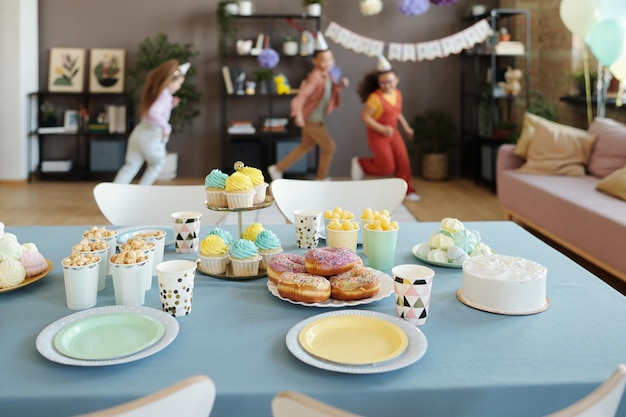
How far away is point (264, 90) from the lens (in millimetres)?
7270

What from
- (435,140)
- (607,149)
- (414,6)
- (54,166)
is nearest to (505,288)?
(607,149)

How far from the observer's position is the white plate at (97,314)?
1202 millimetres

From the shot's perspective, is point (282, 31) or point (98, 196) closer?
point (98, 196)

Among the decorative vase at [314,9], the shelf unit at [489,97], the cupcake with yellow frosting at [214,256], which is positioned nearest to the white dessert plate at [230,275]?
the cupcake with yellow frosting at [214,256]

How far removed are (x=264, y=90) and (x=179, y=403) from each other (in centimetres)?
651

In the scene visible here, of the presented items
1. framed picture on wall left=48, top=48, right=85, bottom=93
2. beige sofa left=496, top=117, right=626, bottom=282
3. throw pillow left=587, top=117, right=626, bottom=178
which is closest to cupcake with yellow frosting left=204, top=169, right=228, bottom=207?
beige sofa left=496, top=117, right=626, bottom=282

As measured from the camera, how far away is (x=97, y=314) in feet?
4.65

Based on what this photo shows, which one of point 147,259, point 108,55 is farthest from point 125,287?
point 108,55

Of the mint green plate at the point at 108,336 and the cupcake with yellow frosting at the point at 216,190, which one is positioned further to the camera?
the cupcake with yellow frosting at the point at 216,190

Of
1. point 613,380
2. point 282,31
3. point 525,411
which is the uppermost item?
point 282,31

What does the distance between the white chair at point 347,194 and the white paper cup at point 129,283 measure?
3.51 feet

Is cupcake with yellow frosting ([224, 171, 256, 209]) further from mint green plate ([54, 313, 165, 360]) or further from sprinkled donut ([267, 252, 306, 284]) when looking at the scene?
mint green plate ([54, 313, 165, 360])

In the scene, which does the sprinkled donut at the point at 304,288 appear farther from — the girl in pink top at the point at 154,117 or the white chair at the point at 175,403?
the girl in pink top at the point at 154,117

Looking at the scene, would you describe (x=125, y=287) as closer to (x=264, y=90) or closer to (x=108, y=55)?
(x=264, y=90)
